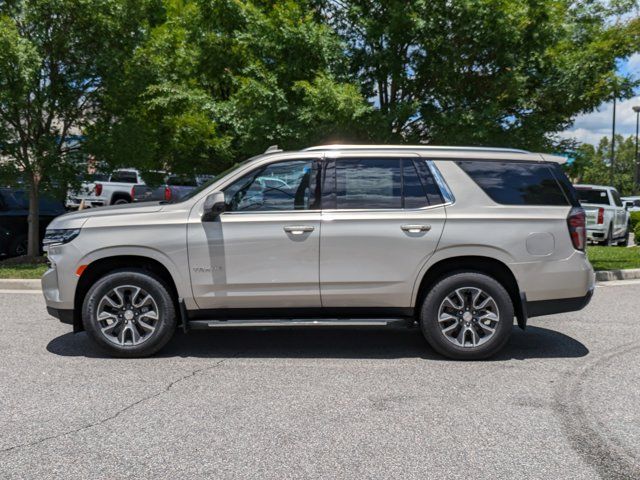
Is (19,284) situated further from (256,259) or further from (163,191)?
(163,191)

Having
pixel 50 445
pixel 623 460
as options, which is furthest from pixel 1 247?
pixel 623 460

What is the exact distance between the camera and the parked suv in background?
18.8 ft

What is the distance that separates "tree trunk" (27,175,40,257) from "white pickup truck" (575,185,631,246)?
45.0 ft

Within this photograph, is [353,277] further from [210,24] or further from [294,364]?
[210,24]

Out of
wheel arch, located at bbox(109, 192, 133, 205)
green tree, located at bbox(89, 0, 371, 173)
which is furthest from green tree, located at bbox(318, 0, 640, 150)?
wheel arch, located at bbox(109, 192, 133, 205)

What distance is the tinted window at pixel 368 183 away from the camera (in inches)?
231

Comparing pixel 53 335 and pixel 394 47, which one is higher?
pixel 394 47

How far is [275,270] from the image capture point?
226 inches

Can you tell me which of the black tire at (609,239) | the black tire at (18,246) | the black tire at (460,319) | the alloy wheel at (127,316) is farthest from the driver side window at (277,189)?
the black tire at (609,239)

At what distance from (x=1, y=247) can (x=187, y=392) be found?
1042 cm

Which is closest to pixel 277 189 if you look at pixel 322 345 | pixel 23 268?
pixel 322 345

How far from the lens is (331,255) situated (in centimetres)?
573

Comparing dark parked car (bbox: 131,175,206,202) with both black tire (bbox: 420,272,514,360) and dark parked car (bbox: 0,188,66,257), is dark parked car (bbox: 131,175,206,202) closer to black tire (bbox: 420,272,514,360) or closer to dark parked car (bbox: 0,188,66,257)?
dark parked car (bbox: 0,188,66,257)

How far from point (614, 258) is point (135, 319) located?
11.2m
